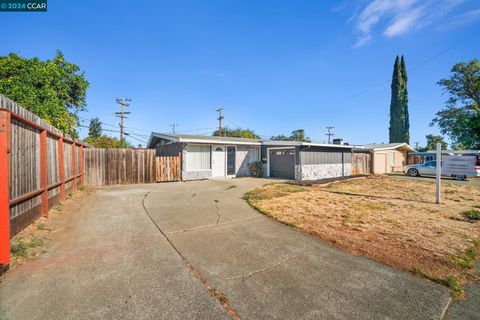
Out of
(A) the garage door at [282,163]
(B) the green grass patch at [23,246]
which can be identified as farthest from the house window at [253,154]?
(B) the green grass patch at [23,246]

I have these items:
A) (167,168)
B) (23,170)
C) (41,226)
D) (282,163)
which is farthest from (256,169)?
Answer: (23,170)

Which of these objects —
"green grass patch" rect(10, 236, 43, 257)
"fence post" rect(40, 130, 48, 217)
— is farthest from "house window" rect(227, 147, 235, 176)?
"green grass patch" rect(10, 236, 43, 257)

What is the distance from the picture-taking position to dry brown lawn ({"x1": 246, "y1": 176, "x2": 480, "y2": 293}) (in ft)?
10.3

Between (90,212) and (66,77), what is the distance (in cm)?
1617

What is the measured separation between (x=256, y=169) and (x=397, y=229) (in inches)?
445

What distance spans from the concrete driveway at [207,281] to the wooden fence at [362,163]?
17.6m

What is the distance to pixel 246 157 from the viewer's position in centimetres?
1562

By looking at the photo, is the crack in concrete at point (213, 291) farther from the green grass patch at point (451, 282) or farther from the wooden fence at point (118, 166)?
the wooden fence at point (118, 166)

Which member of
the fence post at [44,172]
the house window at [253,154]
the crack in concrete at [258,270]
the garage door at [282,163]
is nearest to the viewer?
the crack in concrete at [258,270]

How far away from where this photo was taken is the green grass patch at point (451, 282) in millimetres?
2439

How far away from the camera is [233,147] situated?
1495cm

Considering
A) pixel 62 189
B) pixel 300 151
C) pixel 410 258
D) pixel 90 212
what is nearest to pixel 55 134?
pixel 62 189

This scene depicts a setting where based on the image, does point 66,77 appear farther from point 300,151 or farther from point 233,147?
point 300,151

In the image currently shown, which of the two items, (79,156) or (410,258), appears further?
(79,156)
